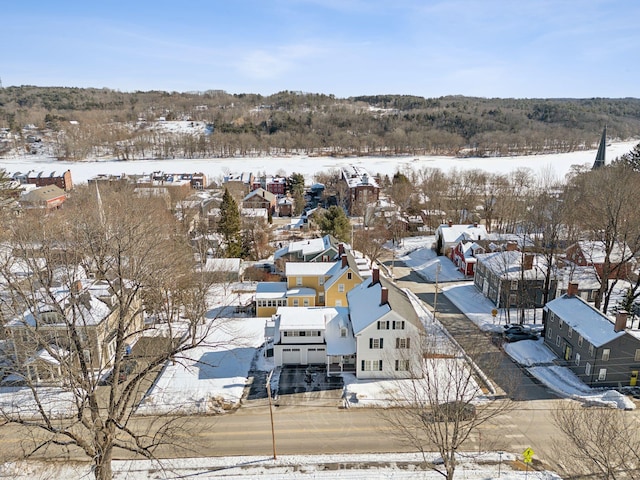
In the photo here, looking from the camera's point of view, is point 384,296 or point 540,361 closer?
point 384,296

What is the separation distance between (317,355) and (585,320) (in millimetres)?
15513

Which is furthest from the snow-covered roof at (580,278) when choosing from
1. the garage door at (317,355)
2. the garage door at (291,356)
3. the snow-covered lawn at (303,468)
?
the garage door at (291,356)

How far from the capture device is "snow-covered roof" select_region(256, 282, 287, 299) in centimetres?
3322

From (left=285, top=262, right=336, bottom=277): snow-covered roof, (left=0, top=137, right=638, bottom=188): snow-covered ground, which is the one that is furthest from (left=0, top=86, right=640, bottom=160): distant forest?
(left=285, top=262, right=336, bottom=277): snow-covered roof

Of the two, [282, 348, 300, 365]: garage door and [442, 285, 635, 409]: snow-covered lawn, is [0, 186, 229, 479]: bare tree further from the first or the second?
[442, 285, 635, 409]: snow-covered lawn

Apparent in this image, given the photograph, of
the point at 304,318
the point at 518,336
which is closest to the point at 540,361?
the point at 518,336

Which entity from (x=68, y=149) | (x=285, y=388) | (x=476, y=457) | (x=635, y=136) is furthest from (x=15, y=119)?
(x=635, y=136)

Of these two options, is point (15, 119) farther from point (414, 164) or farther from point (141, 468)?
point (141, 468)

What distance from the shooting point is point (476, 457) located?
60.7 feet

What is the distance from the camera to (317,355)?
26.3 metres

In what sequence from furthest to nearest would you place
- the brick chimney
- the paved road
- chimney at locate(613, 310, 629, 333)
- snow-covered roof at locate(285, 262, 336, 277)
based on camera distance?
snow-covered roof at locate(285, 262, 336, 277)
the brick chimney
the paved road
chimney at locate(613, 310, 629, 333)

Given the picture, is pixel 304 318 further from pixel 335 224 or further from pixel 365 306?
pixel 335 224

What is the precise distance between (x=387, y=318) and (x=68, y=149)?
125956 millimetres

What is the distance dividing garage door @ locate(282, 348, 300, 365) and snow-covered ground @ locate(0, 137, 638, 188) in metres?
72.7
